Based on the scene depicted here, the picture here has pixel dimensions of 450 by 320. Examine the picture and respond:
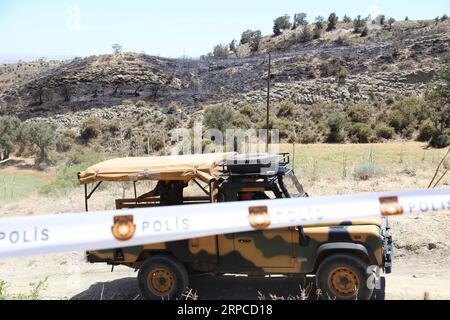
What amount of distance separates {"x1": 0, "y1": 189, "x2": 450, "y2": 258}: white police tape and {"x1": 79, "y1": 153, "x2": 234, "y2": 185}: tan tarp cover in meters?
1.60

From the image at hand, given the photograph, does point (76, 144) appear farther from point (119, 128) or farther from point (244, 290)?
point (244, 290)

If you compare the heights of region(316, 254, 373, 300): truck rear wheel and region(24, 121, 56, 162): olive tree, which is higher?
region(24, 121, 56, 162): olive tree

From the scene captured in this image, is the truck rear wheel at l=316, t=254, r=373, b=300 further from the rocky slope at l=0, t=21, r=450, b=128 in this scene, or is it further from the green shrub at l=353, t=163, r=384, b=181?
the rocky slope at l=0, t=21, r=450, b=128

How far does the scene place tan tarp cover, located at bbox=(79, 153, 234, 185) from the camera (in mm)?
6586

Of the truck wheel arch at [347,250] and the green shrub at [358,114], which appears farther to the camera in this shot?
the green shrub at [358,114]

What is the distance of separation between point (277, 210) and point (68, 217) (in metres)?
2.02

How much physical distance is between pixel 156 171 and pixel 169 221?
2.05 meters

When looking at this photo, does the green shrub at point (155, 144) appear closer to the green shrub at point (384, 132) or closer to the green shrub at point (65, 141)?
the green shrub at point (65, 141)

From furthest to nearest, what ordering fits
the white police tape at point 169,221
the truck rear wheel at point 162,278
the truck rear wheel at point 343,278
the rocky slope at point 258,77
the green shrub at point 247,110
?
the rocky slope at point 258,77
the green shrub at point 247,110
the truck rear wheel at point 162,278
the truck rear wheel at point 343,278
the white police tape at point 169,221

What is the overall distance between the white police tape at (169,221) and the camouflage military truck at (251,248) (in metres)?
0.96

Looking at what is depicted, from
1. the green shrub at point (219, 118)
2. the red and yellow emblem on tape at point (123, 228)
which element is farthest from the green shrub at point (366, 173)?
the green shrub at point (219, 118)

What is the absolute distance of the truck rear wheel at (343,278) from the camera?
6.02 meters

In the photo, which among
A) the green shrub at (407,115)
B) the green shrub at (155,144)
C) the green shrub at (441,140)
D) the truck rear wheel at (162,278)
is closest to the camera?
the truck rear wheel at (162,278)

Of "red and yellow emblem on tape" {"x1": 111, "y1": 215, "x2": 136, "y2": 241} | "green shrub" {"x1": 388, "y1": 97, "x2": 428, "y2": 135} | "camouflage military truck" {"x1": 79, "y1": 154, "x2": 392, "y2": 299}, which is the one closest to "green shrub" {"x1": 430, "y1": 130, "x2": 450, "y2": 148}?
"green shrub" {"x1": 388, "y1": 97, "x2": 428, "y2": 135}
